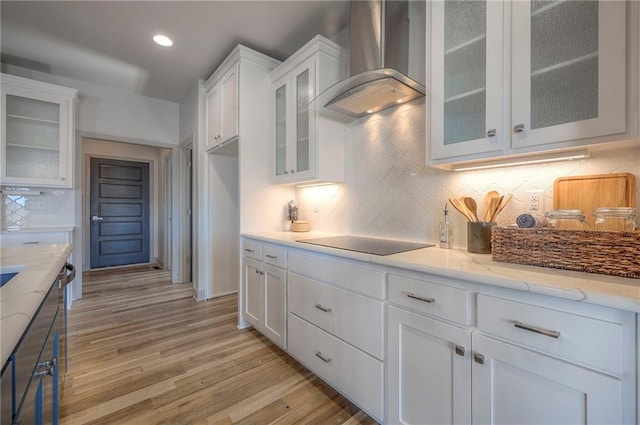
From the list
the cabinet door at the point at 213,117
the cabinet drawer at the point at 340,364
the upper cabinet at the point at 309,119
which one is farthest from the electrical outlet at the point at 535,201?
the cabinet door at the point at 213,117

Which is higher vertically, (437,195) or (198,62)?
(198,62)

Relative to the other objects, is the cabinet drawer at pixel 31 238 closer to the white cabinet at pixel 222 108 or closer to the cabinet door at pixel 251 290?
the white cabinet at pixel 222 108

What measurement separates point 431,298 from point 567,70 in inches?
40.6

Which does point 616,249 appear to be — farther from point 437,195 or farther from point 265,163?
point 265,163

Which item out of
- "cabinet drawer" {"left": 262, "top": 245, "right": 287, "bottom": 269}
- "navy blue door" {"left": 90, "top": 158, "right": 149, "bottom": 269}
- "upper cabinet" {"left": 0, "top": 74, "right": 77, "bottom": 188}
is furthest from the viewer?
"navy blue door" {"left": 90, "top": 158, "right": 149, "bottom": 269}

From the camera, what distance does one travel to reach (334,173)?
2305 millimetres

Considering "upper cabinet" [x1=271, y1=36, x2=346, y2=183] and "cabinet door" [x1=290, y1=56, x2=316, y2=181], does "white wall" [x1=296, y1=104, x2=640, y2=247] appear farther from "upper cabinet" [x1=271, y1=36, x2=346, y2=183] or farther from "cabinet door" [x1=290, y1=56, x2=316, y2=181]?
"cabinet door" [x1=290, y1=56, x2=316, y2=181]

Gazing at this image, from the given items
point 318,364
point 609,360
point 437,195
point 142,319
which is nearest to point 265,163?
point 437,195

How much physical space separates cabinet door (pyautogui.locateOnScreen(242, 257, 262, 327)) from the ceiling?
2.01 metres

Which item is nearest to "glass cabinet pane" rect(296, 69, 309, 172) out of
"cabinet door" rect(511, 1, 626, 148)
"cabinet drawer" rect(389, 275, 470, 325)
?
"cabinet drawer" rect(389, 275, 470, 325)

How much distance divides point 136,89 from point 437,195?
394 cm

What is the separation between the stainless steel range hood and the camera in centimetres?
174

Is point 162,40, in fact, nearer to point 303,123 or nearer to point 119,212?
point 303,123

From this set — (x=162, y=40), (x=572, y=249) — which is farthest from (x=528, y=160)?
(x=162, y=40)
